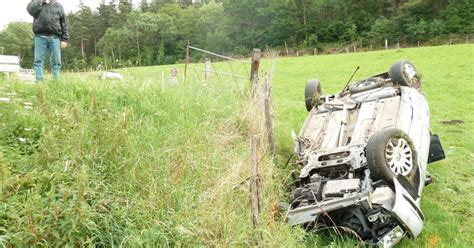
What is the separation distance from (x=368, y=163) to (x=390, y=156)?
0.97ft

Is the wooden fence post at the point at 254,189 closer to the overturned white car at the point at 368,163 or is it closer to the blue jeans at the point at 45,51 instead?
the overturned white car at the point at 368,163

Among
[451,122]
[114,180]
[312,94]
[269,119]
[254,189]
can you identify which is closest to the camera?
[254,189]

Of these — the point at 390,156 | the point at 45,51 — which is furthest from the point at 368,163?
the point at 45,51

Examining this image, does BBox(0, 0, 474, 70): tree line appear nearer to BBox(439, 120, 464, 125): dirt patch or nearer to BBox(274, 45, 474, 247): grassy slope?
BBox(274, 45, 474, 247): grassy slope

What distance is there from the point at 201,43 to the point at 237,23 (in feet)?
18.9

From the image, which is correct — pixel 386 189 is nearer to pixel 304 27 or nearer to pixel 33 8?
pixel 33 8

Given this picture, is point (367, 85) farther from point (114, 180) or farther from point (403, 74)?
point (114, 180)

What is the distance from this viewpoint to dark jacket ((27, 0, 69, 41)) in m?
5.68

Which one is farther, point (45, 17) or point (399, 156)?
point (45, 17)

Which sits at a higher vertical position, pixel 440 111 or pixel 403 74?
pixel 403 74

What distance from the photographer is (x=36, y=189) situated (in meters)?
2.72

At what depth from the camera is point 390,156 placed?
4027 mm

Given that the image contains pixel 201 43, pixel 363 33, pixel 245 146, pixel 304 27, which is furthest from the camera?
pixel 201 43

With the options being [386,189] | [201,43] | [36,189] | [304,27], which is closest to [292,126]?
[386,189]
